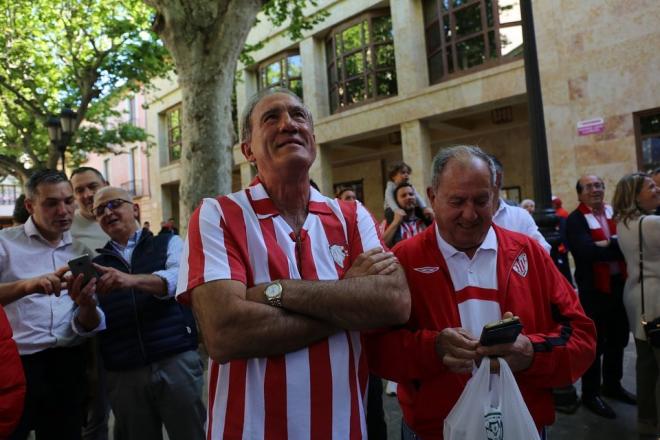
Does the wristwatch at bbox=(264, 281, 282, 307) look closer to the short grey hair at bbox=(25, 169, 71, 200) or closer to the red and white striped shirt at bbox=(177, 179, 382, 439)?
the red and white striped shirt at bbox=(177, 179, 382, 439)

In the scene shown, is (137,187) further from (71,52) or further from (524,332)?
(524,332)

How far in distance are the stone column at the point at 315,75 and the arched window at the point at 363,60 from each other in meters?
0.35

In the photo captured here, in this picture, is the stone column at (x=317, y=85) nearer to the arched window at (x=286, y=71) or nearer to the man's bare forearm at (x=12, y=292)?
the arched window at (x=286, y=71)

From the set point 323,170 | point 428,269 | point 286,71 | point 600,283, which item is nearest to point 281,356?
point 428,269

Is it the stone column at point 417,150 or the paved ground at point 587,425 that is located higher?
the stone column at point 417,150

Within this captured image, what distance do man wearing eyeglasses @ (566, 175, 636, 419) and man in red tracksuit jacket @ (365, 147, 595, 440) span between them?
9.41ft

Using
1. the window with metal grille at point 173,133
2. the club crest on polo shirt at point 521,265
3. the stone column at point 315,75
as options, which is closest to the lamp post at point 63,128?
the stone column at point 315,75

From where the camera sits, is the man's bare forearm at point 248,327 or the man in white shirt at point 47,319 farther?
the man in white shirt at point 47,319

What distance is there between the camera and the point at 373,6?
1513 cm

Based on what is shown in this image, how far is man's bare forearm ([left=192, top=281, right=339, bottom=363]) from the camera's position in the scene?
165 cm

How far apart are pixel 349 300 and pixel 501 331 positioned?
0.53 metres

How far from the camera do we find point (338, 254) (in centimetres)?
196

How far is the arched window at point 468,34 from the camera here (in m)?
12.6

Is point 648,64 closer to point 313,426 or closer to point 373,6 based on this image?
point 373,6
